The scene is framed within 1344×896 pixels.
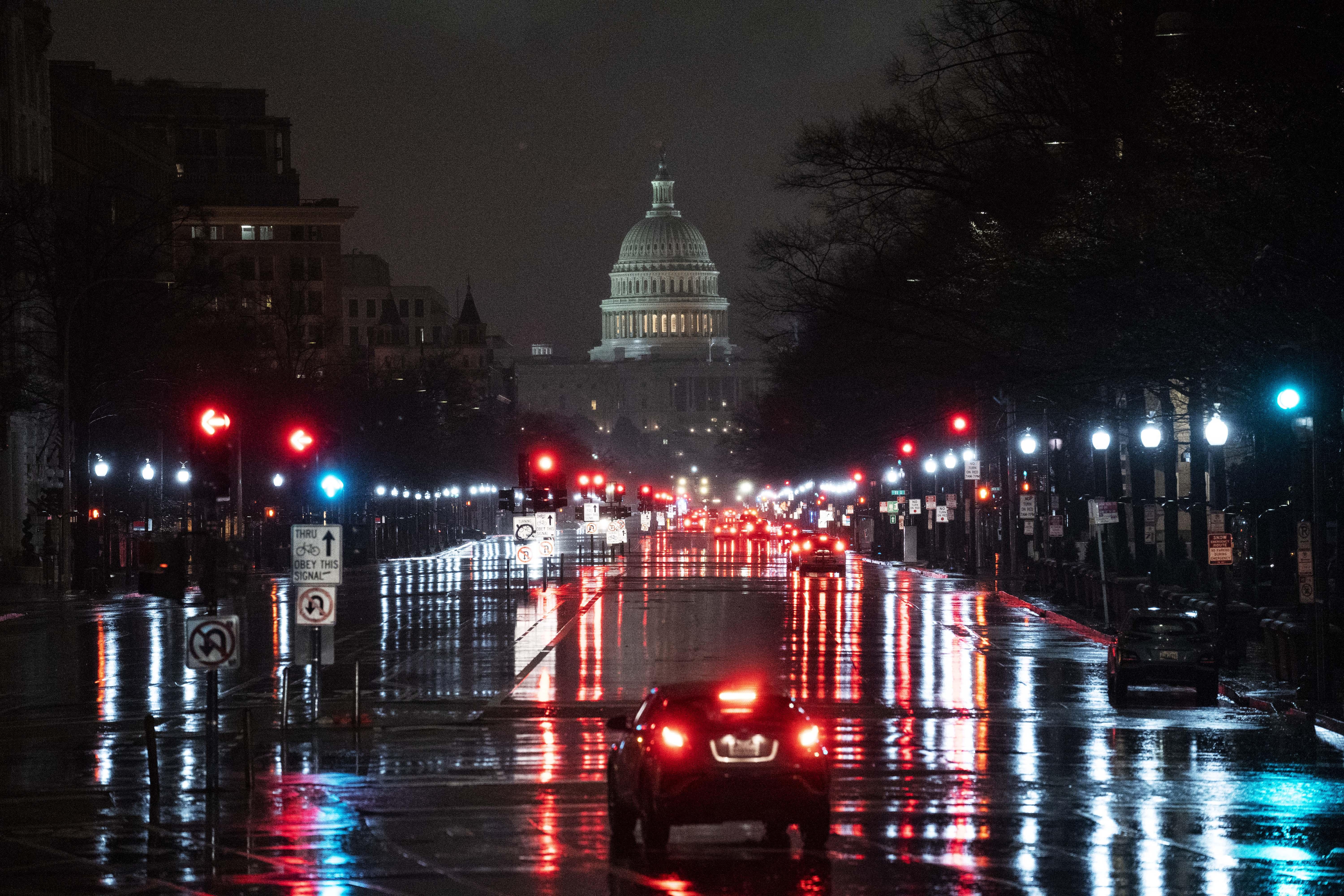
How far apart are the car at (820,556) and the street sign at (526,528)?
17124 millimetres

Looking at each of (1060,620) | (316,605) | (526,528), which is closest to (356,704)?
(316,605)

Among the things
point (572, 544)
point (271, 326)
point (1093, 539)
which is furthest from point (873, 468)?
point (1093, 539)

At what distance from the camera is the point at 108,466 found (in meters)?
75.9

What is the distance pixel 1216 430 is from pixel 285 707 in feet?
74.4

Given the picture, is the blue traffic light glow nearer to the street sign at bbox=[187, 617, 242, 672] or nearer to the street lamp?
the street sign at bbox=[187, 617, 242, 672]

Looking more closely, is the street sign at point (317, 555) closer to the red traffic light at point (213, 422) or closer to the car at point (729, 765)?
the red traffic light at point (213, 422)

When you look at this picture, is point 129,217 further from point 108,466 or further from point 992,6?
point 992,6

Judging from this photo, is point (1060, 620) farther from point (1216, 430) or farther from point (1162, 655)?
point (1162, 655)

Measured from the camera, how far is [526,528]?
5950 cm

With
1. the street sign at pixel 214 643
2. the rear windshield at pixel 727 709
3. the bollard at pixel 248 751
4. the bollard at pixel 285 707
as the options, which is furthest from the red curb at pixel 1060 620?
the rear windshield at pixel 727 709

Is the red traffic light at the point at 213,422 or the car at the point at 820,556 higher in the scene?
the red traffic light at the point at 213,422

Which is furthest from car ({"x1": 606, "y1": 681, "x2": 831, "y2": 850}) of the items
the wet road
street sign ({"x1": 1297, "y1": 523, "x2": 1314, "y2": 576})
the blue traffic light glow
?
the blue traffic light glow

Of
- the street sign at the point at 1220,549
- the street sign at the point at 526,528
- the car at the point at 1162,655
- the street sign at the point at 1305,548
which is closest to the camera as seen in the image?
the car at the point at 1162,655

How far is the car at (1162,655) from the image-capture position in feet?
92.5
